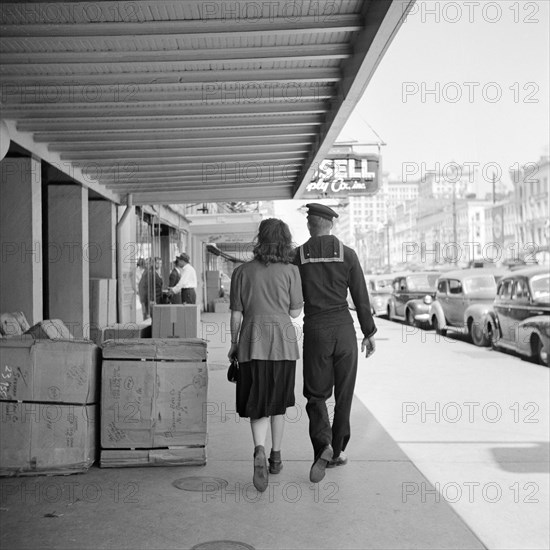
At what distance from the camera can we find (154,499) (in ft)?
15.5

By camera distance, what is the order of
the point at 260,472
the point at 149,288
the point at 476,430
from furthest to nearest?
the point at 149,288 → the point at 476,430 → the point at 260,472

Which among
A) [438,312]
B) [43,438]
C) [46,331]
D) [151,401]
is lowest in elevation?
[43,438]

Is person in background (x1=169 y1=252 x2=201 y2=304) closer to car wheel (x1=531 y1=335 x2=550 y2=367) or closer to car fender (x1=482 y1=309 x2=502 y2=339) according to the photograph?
car fender (x1=482 y1=309 x2=502 y2=339)

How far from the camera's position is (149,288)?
17.3m

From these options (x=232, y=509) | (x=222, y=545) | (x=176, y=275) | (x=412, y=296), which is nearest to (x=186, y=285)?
(x=176, y=275)

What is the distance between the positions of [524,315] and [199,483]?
9317 mm

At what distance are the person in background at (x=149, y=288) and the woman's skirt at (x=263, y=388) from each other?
1175 centimetres

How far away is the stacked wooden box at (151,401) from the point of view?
534cm

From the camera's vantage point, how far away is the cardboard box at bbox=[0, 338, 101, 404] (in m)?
5.16

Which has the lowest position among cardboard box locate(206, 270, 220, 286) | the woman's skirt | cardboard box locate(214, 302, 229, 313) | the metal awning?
the woman's skirt

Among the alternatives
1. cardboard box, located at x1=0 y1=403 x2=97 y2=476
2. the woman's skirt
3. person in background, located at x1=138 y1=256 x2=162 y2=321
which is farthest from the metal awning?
person in background, located at x1=138 y1=256 x2=162 y2=321

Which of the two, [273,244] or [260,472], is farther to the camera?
[273,244]

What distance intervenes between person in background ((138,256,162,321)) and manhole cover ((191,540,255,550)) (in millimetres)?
12789

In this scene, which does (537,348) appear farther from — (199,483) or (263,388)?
(199,483)
